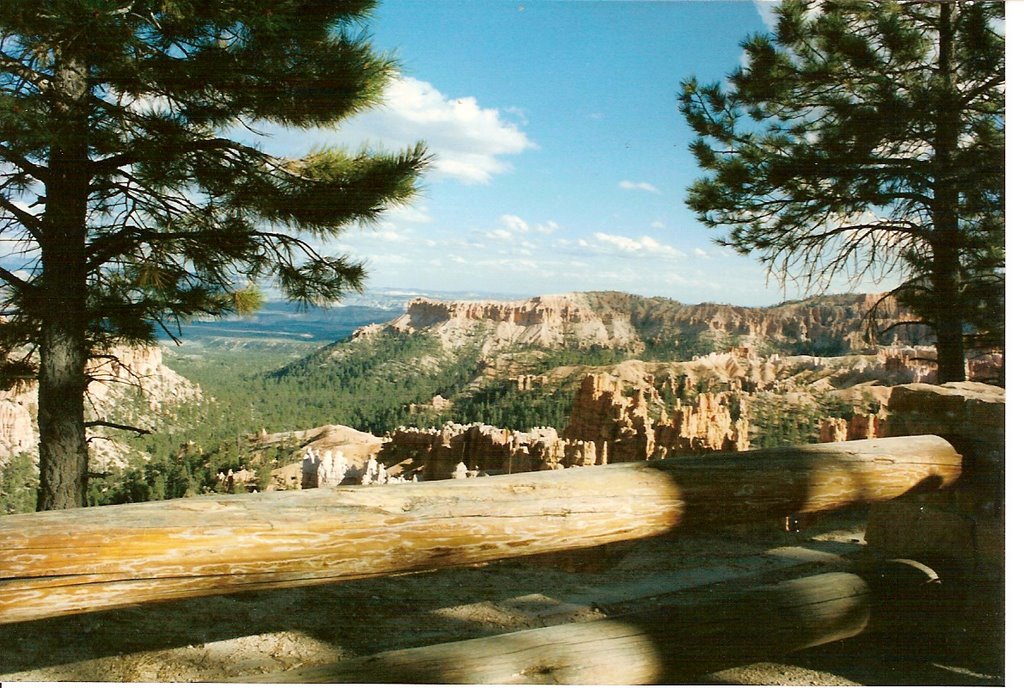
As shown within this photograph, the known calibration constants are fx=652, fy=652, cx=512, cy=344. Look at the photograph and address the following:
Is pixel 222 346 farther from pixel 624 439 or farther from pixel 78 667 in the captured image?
pixel 624 439

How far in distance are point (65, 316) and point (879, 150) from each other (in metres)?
3.23

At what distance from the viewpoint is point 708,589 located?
282 centimetres

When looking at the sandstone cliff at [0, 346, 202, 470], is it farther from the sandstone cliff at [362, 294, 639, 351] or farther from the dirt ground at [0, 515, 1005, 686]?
the sandstone cliff at [362, 294, 639, 351]

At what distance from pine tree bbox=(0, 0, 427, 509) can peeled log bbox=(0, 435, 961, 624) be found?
1.11 m

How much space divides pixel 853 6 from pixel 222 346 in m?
2.92

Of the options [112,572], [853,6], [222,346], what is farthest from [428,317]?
[853,6]

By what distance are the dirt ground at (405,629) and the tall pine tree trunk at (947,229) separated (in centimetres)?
101

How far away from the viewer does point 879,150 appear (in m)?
2.75

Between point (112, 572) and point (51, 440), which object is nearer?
point (112, 572)

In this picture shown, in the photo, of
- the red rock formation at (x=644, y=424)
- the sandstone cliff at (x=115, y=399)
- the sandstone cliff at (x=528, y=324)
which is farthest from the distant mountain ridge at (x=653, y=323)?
the sandstone cliff at (x=115, y=399)

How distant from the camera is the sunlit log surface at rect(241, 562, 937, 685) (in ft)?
5.16

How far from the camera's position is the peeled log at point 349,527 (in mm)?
1308

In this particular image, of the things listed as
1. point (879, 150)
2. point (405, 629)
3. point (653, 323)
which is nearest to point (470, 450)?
point (405, 629)

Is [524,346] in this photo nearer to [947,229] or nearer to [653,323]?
[653,323]
